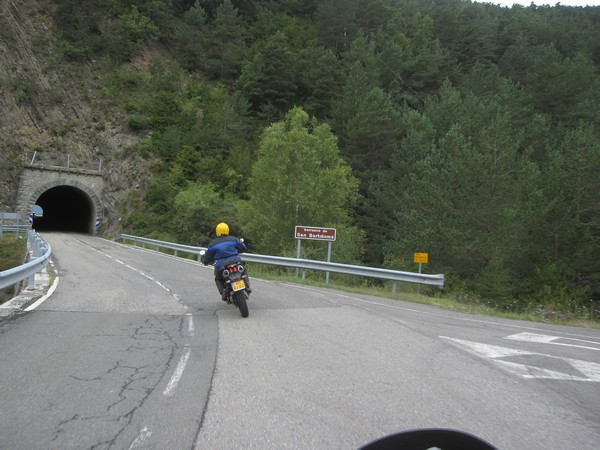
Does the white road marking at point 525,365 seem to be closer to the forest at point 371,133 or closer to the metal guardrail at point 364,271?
the metal guardrail at point 364,271

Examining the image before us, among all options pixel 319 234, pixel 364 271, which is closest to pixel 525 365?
pixel 364 271

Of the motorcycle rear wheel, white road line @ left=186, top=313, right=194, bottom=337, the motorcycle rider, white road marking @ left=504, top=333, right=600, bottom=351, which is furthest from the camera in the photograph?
the motorcycle rider

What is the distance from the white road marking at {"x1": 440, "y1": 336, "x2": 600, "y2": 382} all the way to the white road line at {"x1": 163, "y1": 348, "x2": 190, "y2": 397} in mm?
4065

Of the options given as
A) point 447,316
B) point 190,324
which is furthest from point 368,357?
point 447,316

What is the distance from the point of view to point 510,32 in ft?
207

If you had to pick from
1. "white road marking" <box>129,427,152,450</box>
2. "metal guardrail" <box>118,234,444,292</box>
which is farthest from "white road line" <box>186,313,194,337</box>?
"metal guardrail" <box>118,234,444,292</box>

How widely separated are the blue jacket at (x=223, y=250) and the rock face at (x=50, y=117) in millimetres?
33088

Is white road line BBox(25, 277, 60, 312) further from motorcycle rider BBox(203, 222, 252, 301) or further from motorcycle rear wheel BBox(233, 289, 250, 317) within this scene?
motorcycle rear wheel BBox(233, 289, 250, 317)

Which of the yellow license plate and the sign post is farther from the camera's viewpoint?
the sign post

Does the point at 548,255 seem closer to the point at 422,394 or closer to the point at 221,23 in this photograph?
the point at 422,394

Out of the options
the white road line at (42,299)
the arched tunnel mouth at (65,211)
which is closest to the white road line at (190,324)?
the white road line at (42,299)

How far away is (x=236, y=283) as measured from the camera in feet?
28.0

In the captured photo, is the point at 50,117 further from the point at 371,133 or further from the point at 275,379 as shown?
the point at 275,379

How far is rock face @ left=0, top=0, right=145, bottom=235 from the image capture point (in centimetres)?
3928
